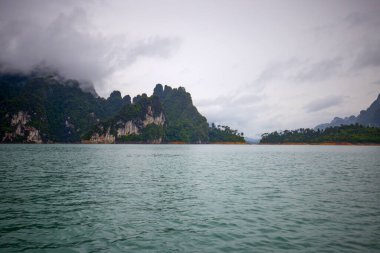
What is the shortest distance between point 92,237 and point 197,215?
297 inches

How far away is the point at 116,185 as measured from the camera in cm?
3019

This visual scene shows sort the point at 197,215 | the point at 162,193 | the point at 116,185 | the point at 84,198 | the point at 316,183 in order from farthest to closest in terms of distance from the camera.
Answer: the point at 316,183 → the point at 116,185 → the point at 162,193 → the point at 84,198 → the point at 197,215

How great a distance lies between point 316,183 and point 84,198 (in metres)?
28.5

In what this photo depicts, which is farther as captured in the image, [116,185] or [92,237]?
[116,185]

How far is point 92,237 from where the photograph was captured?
13516 mm

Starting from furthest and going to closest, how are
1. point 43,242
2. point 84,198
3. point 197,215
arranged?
1. point 84,198
2. point 197,215
3. point 43,242

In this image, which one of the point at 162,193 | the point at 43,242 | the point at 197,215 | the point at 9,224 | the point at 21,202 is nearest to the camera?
the point at 43,242

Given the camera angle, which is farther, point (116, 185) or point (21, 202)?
point (116, 185)

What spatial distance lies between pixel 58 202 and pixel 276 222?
18.4 m

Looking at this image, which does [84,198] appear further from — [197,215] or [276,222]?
[276,222]

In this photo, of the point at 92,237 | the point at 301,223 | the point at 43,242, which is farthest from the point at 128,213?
the point at 301,223

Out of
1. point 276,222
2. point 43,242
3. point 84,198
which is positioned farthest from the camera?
point 84,198

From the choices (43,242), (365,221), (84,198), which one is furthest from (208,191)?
(43,242)

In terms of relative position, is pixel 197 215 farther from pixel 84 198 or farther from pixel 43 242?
pixel 84 198
